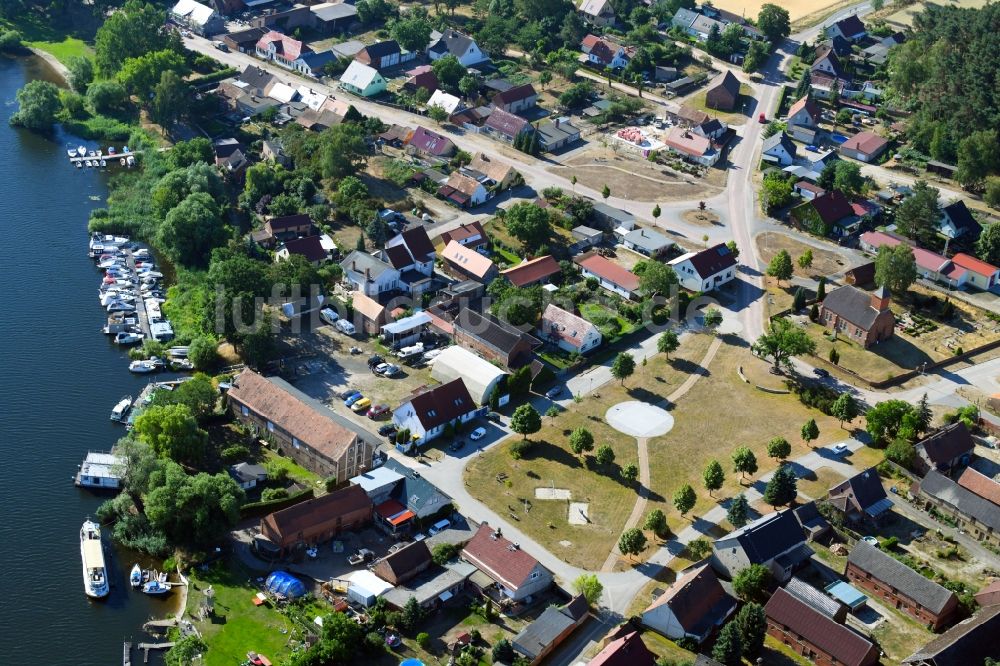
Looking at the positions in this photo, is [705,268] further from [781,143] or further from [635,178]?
[781,143]

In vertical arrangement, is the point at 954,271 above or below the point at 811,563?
above

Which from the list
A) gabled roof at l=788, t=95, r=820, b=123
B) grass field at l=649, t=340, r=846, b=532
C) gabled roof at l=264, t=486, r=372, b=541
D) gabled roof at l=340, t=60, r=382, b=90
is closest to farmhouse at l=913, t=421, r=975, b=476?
grass field at l=649, t=340, r=846, b=532

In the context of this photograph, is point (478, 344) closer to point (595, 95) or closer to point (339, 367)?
point (339, 367)

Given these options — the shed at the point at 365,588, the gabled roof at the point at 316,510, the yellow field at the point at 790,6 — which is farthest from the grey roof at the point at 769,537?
the yellow field at the point at 790,6

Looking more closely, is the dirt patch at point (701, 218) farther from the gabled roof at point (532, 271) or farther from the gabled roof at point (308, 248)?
the gabled roof at point (308, 248)

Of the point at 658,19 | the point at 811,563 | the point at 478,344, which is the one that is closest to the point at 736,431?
the point at 811,563

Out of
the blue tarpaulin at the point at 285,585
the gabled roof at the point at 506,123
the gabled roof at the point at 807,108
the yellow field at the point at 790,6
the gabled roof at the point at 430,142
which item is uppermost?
the yellow field at the point at 790,6
